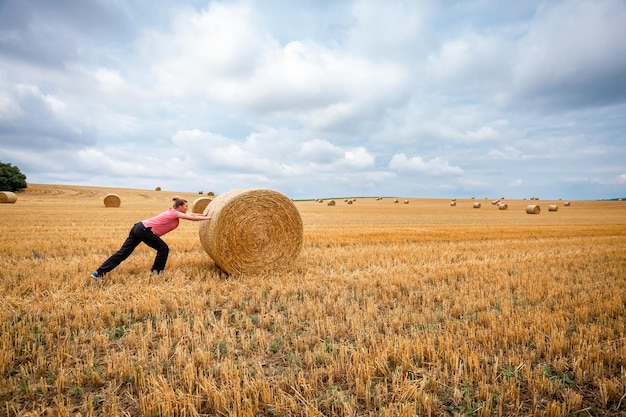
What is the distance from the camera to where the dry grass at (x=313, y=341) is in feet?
9.58

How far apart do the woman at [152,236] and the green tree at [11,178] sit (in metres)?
59.2

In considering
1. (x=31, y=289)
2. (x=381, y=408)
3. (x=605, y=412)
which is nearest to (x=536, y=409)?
(x=605, y=412)

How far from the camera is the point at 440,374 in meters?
3.26

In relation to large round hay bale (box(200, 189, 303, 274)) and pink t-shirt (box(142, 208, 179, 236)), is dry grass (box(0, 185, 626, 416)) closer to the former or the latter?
large round hay bale (box(200, 189, 303, 274))

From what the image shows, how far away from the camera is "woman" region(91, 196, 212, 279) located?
22.0 feet

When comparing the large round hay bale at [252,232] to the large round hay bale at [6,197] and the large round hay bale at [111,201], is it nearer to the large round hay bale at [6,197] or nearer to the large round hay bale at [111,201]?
the large round hay bale at [111,201]

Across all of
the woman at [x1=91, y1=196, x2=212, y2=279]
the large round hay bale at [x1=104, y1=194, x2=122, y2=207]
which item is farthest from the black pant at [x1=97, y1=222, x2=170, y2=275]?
the large round hay bale at [x1=104, y1=194, x2=122, y2=207]

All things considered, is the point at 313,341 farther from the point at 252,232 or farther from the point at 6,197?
the point at 6,197

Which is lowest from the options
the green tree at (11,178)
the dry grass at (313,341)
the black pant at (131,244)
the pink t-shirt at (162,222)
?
the dry grass at (313,341)

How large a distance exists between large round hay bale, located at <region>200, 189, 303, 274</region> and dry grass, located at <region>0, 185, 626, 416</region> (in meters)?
0.48

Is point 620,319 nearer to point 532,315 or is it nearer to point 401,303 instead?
point 532,315

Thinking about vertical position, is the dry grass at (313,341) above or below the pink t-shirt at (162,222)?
below

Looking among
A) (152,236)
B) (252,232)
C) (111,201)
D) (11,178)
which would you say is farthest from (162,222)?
(11,178)

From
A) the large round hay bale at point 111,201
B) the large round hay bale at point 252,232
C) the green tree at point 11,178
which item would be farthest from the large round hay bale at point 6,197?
the large round hay bale at point 252,232
